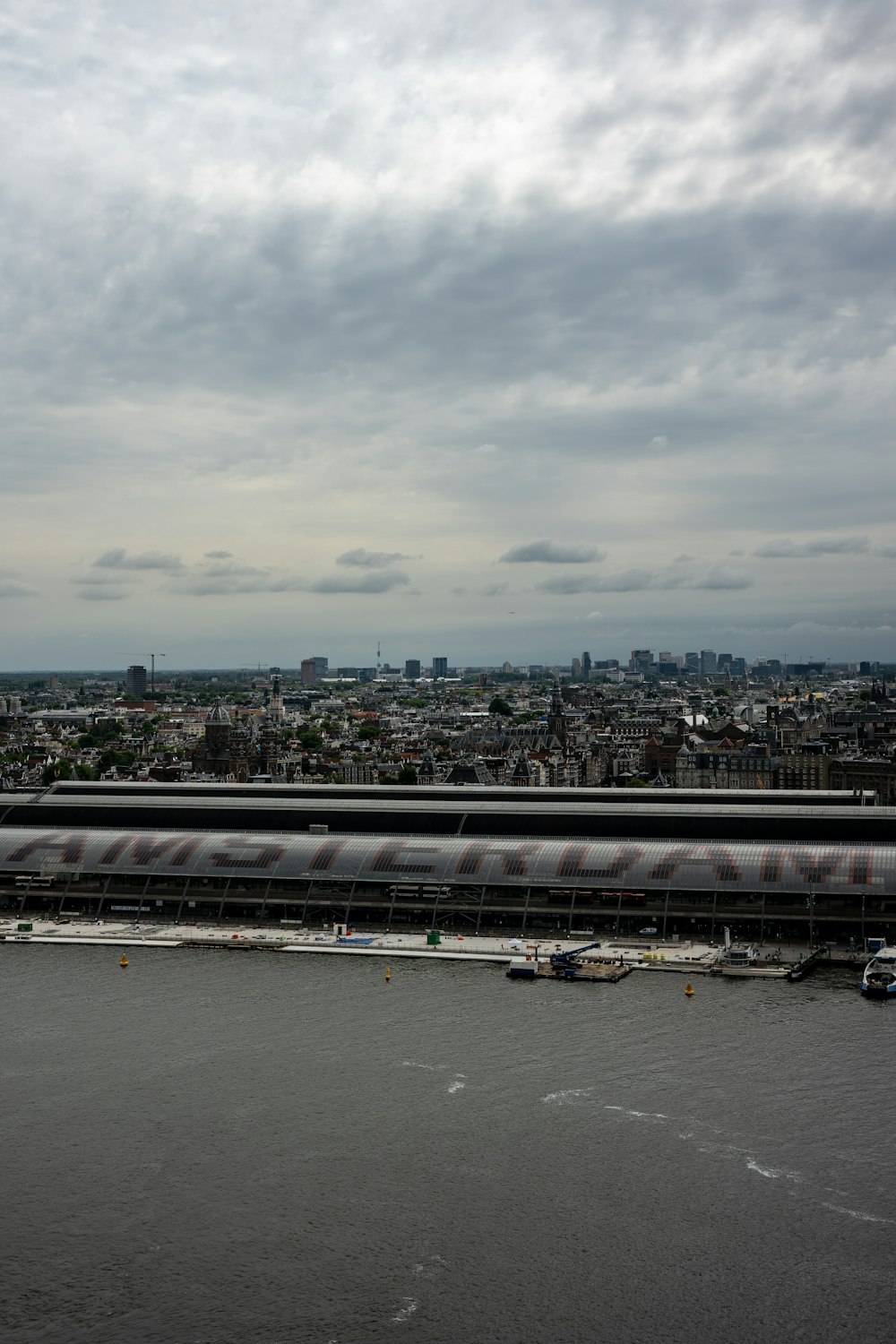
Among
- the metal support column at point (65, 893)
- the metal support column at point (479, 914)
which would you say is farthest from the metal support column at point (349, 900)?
the metal support column at point (65, 893)

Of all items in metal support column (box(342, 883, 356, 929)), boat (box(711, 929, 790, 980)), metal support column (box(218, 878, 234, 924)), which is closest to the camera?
boat (box(711, 929, 790, 980))

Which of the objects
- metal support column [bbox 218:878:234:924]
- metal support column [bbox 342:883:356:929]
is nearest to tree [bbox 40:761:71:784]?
metal support column [bbox 218:878:234:924]

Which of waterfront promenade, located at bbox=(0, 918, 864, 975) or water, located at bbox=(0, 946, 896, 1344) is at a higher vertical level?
waterfront promenade, located at bbox=(0, 918, 864, 975)

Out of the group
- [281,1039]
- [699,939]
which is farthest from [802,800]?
[281,1039]

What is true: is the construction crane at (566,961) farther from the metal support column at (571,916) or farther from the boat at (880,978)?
the boat at (880,978)

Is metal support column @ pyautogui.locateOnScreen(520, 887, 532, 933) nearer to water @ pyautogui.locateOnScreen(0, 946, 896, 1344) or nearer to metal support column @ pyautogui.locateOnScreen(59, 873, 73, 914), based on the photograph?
water @ pyautogui.locateOnScreen(0, 946, 896, 1344)

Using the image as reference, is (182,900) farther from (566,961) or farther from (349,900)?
(566,961)
